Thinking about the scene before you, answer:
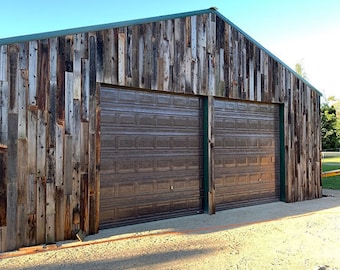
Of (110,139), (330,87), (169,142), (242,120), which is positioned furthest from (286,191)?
(330,87)

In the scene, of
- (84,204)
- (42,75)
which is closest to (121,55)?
(42,75)

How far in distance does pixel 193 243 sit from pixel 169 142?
2188 mm

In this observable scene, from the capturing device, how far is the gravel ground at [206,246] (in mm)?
3461

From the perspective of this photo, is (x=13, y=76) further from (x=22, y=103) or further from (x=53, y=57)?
(x=53, y=57)

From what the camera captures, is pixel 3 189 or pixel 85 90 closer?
pixel 3 189

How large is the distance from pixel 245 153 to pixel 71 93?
14.1 feet

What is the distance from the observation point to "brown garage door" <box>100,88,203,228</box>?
509cm

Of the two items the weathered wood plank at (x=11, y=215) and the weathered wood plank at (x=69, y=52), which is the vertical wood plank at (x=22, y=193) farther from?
the weathered wood plank at (x=69, y=52)

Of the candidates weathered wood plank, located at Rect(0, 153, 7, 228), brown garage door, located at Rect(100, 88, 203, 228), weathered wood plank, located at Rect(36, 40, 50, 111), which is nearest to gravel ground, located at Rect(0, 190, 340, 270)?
brown garage door, located at Rect(100, 88, 203, 228)

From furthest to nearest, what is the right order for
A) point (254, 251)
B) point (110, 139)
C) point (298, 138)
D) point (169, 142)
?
1. point (298, 138)
2. point (169, 142)
3. point (110, 139)
4. point (254, 251)

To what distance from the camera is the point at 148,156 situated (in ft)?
18.2

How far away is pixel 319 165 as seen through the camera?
8141 mm

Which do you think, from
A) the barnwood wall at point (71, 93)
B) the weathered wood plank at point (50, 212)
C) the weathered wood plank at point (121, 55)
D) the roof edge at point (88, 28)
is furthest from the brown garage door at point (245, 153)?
the weathered wood plank at point (50, 212)

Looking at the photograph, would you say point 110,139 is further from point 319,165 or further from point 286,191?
point 319,165
